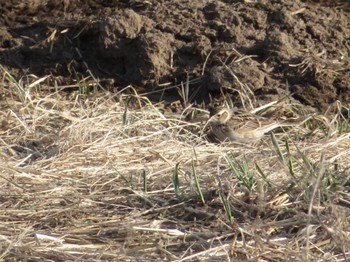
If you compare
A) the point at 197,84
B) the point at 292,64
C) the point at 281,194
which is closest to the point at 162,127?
the point at 197,84

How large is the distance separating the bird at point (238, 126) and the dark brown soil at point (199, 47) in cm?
38

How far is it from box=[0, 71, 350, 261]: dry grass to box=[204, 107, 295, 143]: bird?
0.11 meters

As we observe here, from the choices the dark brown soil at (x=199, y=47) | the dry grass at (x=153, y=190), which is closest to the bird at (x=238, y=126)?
the dry grass at (x=153, y=190)

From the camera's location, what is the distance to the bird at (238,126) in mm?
8188

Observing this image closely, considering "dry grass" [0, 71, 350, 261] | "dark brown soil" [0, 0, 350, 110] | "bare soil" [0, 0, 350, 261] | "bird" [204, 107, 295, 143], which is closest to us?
"dry grass" [0, 71, 350, 261]

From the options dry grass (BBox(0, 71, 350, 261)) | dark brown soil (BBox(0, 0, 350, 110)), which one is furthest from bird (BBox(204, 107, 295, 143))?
dark brown soil (BBox(0, 0, 350, 110))

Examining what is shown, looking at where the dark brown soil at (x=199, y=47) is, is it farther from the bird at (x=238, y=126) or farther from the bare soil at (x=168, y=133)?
the bird at (x=238, y=126)

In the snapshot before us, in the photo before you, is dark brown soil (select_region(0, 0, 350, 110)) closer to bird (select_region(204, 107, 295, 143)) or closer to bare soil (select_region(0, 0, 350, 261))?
bare soil (select_region(0, 0, 350, 261))

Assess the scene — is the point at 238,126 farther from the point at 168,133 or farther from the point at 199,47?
the point at 199,47

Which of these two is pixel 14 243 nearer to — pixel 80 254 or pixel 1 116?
pixel 80 254

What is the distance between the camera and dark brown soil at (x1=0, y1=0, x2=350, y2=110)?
879 centimetres

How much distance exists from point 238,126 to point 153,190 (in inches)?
67.8

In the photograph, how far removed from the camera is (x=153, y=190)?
A: 6672mm

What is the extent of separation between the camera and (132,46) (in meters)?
8.98
